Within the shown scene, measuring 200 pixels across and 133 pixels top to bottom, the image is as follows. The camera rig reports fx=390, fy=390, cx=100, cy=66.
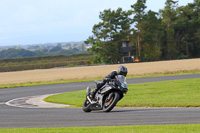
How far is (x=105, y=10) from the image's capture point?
331ft

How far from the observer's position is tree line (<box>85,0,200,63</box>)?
9762 centimetres

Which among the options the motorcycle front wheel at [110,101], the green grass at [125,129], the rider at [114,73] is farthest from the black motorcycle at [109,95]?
the green grass at [125,129]

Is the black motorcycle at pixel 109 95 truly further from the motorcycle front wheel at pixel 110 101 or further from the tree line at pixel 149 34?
the tree line at pixel 149 34

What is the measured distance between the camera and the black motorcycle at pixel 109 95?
1462cm

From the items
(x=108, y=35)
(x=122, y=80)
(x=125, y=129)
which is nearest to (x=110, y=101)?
(x=122, y=80)

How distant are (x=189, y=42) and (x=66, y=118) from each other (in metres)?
94.4

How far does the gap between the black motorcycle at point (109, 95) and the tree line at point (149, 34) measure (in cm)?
7967

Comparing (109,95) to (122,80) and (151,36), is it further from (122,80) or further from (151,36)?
(151,36)

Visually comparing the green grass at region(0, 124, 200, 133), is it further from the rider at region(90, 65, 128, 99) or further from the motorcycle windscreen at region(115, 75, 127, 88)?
the rider at region(90, 65, 128, 99)

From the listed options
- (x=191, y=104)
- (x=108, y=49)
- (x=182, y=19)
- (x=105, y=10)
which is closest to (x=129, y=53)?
(x=108, y=49)

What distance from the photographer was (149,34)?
10312 centimetres

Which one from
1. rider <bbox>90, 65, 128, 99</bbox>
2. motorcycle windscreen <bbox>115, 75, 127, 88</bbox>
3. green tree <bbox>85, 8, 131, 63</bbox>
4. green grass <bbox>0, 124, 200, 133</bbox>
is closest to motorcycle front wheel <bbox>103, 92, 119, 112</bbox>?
motorcycle windscreen <bbox>115, 75, 127, 88</bbox>

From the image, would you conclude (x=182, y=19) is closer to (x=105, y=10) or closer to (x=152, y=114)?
(x=105, y=10)

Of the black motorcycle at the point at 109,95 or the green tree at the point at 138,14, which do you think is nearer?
the black motorcycle at the point at 109,95
